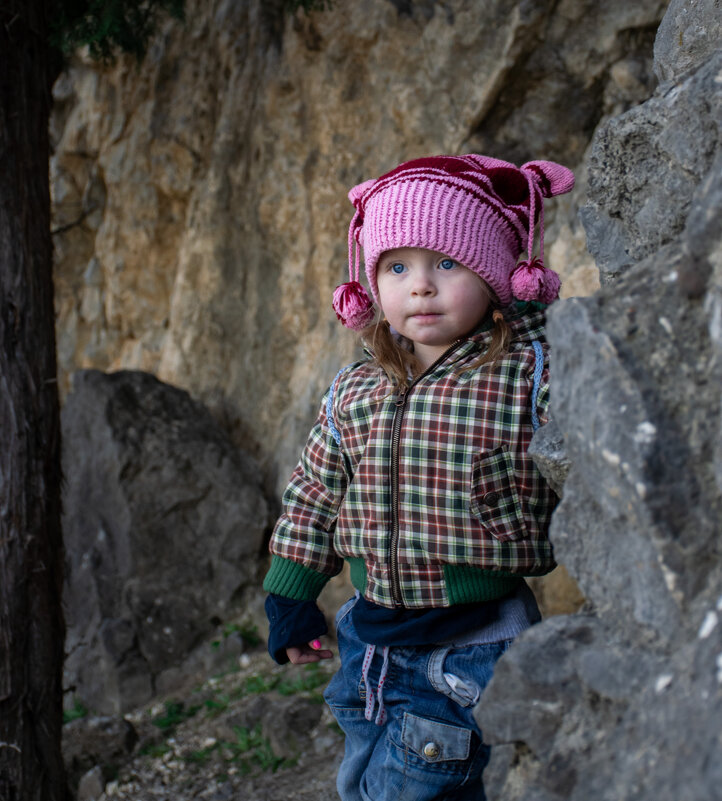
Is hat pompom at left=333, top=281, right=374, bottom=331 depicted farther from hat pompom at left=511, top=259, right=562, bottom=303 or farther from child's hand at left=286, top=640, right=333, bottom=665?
child's hand at left=286, top=640, right=333, bottom=665

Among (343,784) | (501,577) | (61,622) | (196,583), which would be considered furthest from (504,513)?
(196,583)

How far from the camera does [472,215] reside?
1912 mm

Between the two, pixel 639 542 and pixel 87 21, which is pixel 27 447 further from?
pixel 639 542

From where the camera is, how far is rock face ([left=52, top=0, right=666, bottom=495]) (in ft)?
11.6

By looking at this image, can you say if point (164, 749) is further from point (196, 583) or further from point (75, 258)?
point (75, 258)

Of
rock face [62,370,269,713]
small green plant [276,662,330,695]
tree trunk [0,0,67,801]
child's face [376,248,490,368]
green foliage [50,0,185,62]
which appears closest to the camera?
child's face [376,248,490,368]

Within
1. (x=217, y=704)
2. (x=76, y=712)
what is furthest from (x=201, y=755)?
(x=76, y=712)

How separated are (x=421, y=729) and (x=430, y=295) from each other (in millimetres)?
912

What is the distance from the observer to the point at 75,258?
6715 millimetres

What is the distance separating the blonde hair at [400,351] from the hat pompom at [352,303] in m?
0.04

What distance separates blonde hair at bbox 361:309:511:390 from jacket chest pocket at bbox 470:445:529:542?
0.21 meters

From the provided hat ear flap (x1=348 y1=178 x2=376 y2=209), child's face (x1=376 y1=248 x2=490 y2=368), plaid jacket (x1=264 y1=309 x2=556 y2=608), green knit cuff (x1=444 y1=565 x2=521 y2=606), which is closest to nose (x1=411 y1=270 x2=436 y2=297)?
child's face (x1=376 y1=248 x2=490 y2=368)

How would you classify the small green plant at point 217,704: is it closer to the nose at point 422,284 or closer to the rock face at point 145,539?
the rock face at point 145,539

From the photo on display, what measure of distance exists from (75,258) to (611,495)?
6144mm
